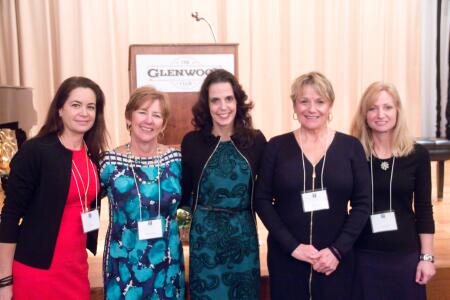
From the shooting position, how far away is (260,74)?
630 centimetres

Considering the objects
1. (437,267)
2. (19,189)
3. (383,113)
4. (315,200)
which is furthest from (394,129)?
(19,189)

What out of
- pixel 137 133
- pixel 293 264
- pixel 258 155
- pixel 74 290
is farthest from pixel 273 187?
pixel 74 290

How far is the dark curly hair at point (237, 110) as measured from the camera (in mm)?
2088

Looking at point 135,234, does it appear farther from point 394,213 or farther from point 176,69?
point 176,69

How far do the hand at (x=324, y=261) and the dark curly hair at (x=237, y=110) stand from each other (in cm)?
57

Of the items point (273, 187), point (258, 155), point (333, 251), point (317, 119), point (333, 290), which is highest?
point (317, 119)

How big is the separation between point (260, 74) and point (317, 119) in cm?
447

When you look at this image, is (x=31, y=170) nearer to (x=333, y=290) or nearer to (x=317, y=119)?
(x=317, y=119)

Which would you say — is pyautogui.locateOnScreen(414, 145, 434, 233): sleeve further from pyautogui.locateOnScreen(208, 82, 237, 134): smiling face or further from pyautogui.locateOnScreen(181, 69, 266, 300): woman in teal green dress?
pyautogui.locateOnScreen(208, 82, 237, 134): smiling face

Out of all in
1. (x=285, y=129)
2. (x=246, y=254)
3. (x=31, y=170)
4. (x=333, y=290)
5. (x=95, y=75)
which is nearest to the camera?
(x=31, y=170)

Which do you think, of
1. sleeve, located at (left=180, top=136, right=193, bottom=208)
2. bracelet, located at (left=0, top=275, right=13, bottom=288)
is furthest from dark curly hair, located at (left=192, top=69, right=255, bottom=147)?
bracelet, located at (left=0, top=275, right=13, bottom=288)

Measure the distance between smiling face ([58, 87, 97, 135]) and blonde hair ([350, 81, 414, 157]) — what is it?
1192 millimetres

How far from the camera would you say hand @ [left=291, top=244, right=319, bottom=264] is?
1852 mm

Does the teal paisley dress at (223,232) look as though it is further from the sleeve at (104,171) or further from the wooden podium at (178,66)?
the wooden podium at (178,66)
